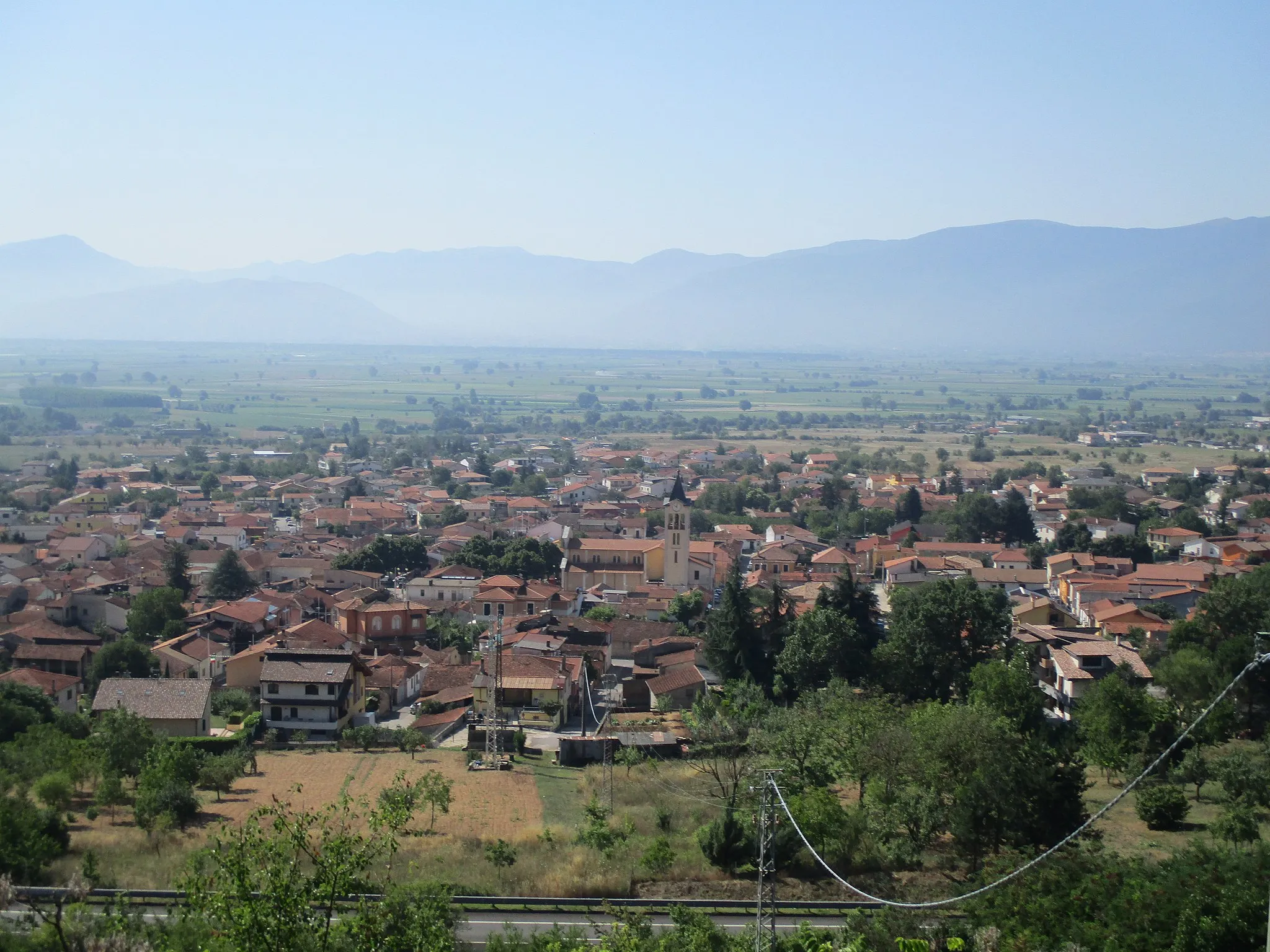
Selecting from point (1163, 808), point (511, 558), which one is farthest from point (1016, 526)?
point (1163, 808)

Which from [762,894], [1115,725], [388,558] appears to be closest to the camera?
[762,894]

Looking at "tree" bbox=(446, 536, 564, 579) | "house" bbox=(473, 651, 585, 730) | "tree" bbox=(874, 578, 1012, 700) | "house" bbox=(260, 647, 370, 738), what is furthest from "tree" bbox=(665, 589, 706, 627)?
"house" bbox=(260, 647, 370, 738)

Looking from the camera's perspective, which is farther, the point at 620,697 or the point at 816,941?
the point at 620,697

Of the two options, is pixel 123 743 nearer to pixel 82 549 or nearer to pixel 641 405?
pixel 82 549

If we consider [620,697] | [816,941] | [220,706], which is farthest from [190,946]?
[620,697]

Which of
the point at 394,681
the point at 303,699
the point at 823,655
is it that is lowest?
the point at 394,681

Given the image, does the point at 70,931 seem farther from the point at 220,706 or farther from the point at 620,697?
the point at 620,697
